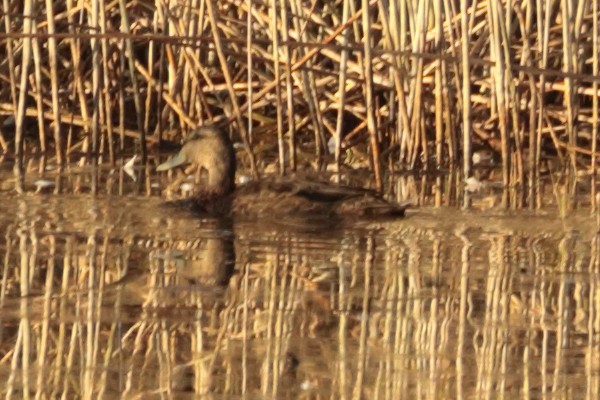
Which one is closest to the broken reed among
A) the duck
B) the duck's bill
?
the duck's bill

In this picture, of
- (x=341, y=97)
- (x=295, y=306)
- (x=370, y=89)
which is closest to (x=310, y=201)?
(x=370, y=89)

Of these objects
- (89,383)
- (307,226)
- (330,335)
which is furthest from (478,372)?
(307,226)

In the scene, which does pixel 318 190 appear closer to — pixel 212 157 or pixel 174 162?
pixel 212 157

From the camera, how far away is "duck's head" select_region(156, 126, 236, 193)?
345 inches

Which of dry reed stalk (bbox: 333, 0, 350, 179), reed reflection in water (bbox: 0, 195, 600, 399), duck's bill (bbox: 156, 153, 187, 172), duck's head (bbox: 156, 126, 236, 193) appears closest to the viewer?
reed reflection in water (bbox: 0, 195, 600, 399)

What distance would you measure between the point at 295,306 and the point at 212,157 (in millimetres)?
3177

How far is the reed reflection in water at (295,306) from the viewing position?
4.83m

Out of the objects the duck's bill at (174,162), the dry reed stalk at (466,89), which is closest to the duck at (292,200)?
the duck's bill at (174,162)

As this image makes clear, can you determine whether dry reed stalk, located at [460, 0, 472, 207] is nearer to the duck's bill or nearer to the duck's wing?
the duck's wing

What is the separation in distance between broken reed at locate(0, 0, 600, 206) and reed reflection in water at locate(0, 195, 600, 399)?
51.1 inches

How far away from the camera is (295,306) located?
5828 mm

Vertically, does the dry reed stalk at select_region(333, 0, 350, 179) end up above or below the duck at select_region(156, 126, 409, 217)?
above

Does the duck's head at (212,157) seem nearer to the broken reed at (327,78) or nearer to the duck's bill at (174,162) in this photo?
the duck's bill at (174,162)

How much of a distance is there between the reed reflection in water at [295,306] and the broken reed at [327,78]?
1.30 metres
